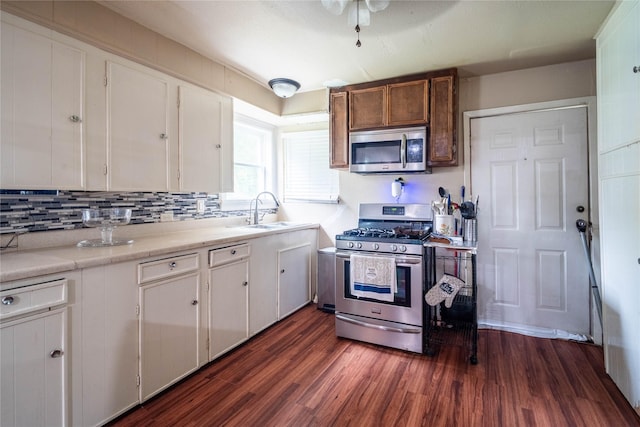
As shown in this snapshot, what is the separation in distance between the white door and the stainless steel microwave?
1.86 ft

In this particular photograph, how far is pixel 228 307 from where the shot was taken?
7.68 ft

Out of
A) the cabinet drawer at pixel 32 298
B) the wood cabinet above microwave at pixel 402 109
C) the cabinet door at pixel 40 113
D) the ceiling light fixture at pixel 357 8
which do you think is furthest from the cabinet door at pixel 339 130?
the cabinet drawer at pixel 32 298

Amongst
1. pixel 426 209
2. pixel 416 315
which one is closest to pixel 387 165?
pixel 426 209

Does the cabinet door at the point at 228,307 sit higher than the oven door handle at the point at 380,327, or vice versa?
the cabinet door at the point at 228,307

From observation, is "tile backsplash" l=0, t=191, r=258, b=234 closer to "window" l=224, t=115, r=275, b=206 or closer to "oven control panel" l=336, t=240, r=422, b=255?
"window" l=224, t=115, r=275, b=206

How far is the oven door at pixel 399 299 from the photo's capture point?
2418 mm

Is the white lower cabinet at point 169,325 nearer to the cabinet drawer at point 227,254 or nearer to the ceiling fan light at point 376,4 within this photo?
the cabinet drawer at point 227,254

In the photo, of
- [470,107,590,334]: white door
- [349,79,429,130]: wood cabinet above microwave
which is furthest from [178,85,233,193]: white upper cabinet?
[470,107,590,334]: white door

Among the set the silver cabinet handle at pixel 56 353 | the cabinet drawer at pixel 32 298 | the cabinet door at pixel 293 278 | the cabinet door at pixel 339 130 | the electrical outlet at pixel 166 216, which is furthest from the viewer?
the cabinet door at pixel 339 130

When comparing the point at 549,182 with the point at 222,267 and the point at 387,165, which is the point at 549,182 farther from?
the point at 222,267

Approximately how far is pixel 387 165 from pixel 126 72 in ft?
7.21

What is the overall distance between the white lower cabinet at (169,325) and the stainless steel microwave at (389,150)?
185cm

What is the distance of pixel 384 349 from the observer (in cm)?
254

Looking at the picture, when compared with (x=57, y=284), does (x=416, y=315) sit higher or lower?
lower
